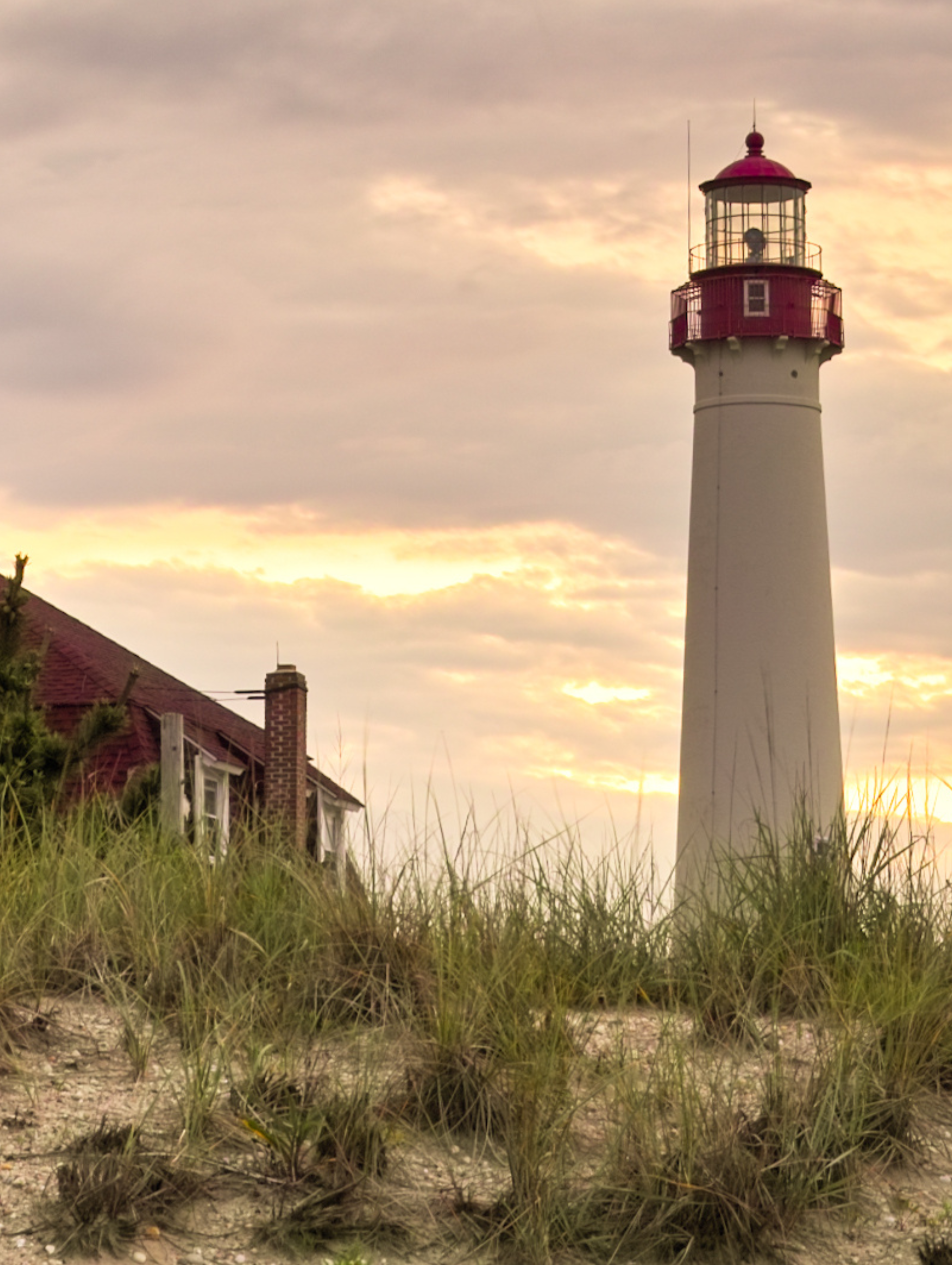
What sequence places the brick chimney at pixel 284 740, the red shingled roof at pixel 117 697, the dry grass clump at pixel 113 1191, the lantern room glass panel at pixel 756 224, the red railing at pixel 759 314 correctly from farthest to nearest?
the brick chimney at pixel 284 740 → the red shingled roof at pixel 117 697 → the lantern room glass panel at pixel 756 224 → the red railing at pixel 759 314 → the dry grass clump at pixel 113 1191

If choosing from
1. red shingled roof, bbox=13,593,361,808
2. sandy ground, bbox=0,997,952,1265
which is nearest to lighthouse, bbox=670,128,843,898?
red shingled roof, bbox=13,593,361,808

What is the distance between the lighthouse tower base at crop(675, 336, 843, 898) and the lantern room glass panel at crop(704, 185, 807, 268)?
157 cm

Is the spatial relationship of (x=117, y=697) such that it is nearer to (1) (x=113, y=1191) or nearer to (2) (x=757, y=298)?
(2) (x=757, y=298)

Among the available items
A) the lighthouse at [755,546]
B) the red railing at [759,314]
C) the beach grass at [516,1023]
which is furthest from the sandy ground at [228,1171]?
the red railing at [759,314]

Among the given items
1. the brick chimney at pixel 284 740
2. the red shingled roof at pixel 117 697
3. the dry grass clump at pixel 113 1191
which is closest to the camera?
the dry grass clump at pixel 113 1191

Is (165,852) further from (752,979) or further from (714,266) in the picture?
(714,266)

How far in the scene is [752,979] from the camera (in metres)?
8.14

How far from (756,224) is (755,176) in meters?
0.64

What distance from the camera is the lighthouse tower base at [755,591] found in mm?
20453

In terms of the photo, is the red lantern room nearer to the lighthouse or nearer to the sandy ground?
the lighthouse

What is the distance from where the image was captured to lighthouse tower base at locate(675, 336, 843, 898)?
2045cm

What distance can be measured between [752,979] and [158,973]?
2.83 meters

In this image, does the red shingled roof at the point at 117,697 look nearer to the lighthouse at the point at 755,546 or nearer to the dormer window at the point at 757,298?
the lighthouse at the point at 755,546

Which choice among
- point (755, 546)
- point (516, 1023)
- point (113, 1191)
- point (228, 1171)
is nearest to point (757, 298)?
point (755, 546)
